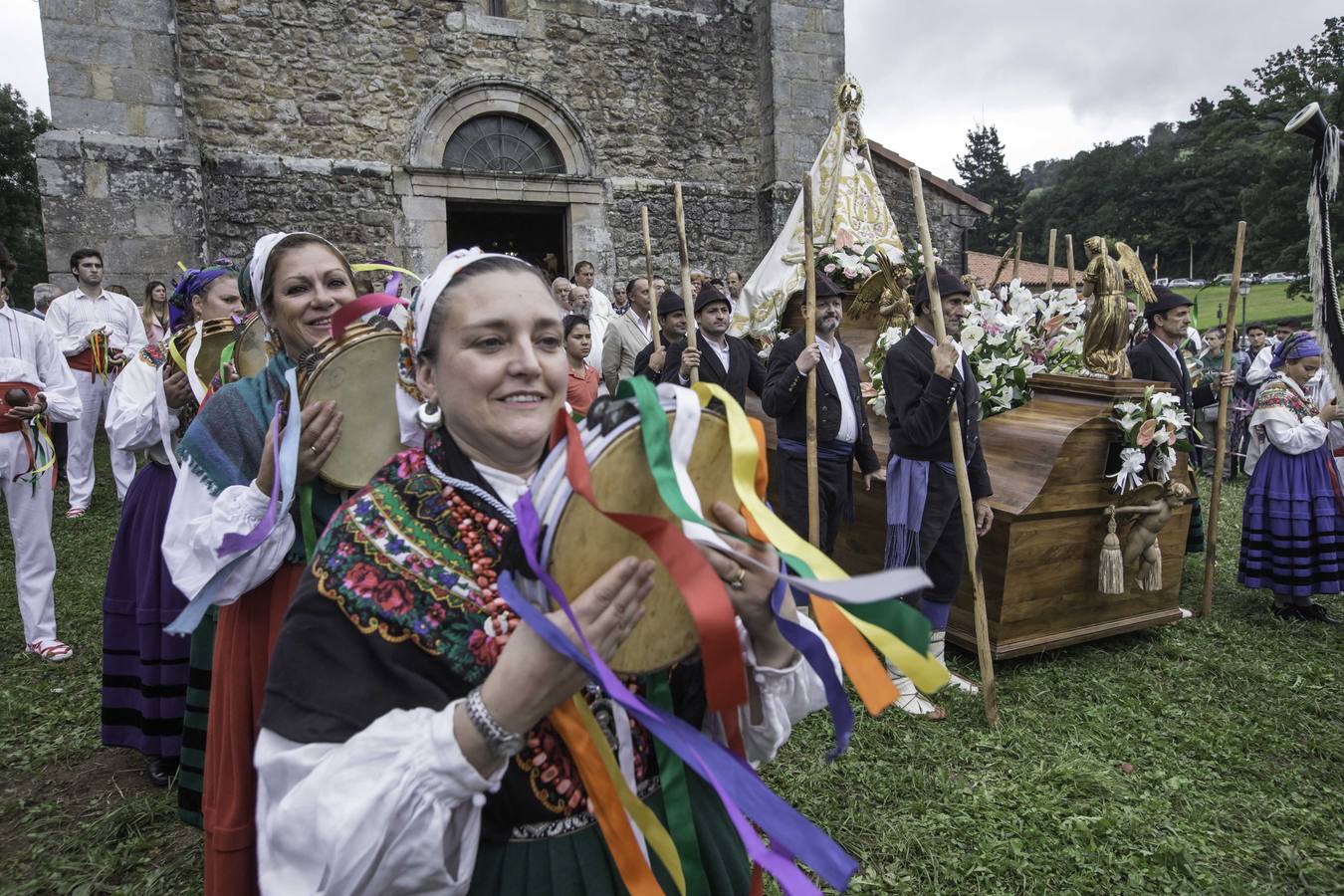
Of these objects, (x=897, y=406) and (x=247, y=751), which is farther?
(x=897, y=406)

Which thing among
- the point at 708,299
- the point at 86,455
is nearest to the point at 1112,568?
the point at 708,299

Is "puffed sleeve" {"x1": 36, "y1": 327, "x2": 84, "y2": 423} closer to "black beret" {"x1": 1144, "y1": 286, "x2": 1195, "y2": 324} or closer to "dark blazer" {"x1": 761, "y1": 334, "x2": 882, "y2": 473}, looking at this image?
"dark blazer" {"x1": 761, "y1": 334, "x2": 882, "y2": 473}

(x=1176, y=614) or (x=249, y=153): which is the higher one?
(x=249, y=153)

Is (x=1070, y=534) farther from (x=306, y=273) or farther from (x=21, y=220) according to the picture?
A: (x=21, y=220)

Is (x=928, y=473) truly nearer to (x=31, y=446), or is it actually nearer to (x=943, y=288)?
(x=943, y=288)

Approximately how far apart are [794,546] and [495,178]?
1144 centimetres

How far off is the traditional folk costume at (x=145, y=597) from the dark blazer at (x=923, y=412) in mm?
3176

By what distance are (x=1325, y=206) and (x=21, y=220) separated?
37547 mm

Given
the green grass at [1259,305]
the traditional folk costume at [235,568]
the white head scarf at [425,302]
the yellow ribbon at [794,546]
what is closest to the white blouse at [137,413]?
the traditional folk costume at [235,568]

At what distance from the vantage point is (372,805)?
3.49 ft

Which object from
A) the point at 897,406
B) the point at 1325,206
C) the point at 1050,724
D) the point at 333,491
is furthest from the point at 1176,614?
the point at 333,491

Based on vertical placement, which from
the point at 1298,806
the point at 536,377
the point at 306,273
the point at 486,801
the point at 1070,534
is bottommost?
the point at 1298,806

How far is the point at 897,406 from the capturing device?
14.2ft

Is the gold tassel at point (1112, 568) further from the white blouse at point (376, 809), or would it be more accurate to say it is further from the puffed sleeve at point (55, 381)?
the puffed sleeve at point (55, 381)
